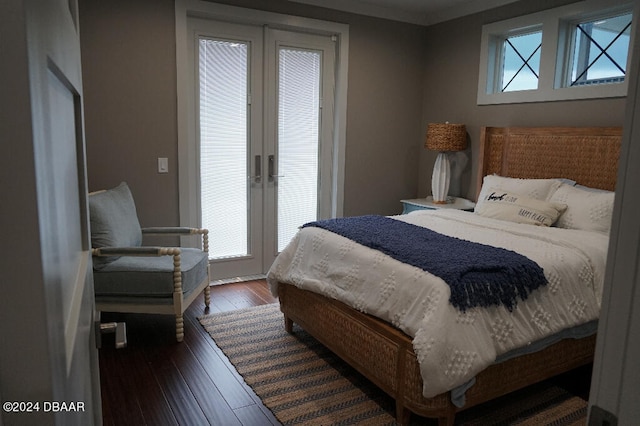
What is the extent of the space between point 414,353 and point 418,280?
1.07 feet

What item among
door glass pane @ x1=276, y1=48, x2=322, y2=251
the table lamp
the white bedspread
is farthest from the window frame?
door glass pane @ x1=276, y1=48, x2=322, y2=251

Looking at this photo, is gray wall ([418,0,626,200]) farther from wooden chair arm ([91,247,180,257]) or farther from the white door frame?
wooden chair arm ([91,247,180,257])

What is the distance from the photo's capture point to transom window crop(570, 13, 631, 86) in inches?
134

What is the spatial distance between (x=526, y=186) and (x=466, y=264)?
169 cm

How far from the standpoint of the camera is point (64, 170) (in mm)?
737

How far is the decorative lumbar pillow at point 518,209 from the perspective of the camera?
125 inches

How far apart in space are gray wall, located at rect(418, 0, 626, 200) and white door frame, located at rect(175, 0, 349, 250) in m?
1.02

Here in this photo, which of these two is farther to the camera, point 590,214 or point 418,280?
point 590,214

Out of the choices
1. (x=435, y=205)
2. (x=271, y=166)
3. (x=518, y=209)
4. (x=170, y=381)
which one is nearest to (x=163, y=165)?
(x=271, y=166)

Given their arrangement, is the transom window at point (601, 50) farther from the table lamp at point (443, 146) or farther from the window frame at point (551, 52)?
the table lamp at point (443, 146)

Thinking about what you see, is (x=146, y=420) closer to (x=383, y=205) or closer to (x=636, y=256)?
(x=636, y=256)

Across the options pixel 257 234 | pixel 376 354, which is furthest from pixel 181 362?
pixel 257 234

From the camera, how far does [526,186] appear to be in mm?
3566

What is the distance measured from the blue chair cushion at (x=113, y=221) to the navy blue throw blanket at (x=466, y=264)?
147 cm
